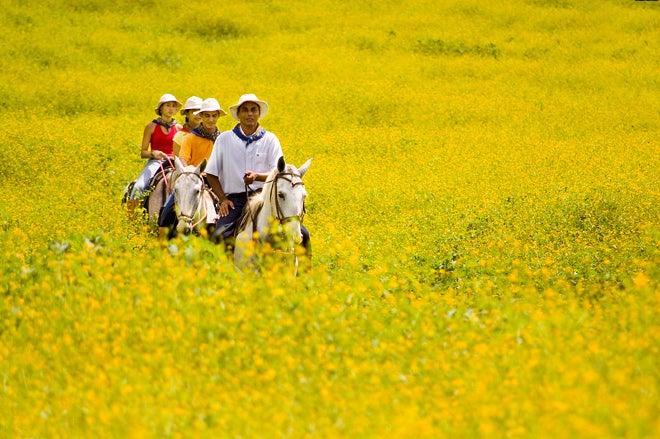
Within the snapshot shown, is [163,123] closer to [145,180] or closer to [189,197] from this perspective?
[145,180]

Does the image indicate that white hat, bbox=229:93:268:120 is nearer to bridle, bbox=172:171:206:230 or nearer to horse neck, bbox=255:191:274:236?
A: bridle, bbox=172:171:206:230

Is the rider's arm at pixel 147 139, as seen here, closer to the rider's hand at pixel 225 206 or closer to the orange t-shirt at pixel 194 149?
the orange t-shirt at pixel 194 149

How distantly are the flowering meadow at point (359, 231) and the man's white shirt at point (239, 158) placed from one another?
116 cm

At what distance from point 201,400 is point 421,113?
23193 millimetres

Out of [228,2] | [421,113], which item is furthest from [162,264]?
[228,2]

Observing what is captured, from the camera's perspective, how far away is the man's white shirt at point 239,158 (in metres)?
10.5

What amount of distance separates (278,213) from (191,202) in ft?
6.31

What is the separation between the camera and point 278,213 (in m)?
9.44

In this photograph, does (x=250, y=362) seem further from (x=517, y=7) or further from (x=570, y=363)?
(x=517, y=7)

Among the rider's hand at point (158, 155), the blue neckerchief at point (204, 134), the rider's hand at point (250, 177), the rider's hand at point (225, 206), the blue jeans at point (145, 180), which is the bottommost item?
the blue jeans at point (145, 180)

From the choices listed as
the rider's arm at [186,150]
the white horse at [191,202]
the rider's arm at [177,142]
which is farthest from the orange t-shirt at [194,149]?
the white horse at [191,202]

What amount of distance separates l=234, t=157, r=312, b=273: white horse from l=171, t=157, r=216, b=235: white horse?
46.5 inches

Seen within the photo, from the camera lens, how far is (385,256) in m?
13.9

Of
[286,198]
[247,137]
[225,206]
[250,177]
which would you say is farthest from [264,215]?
[247,137]
